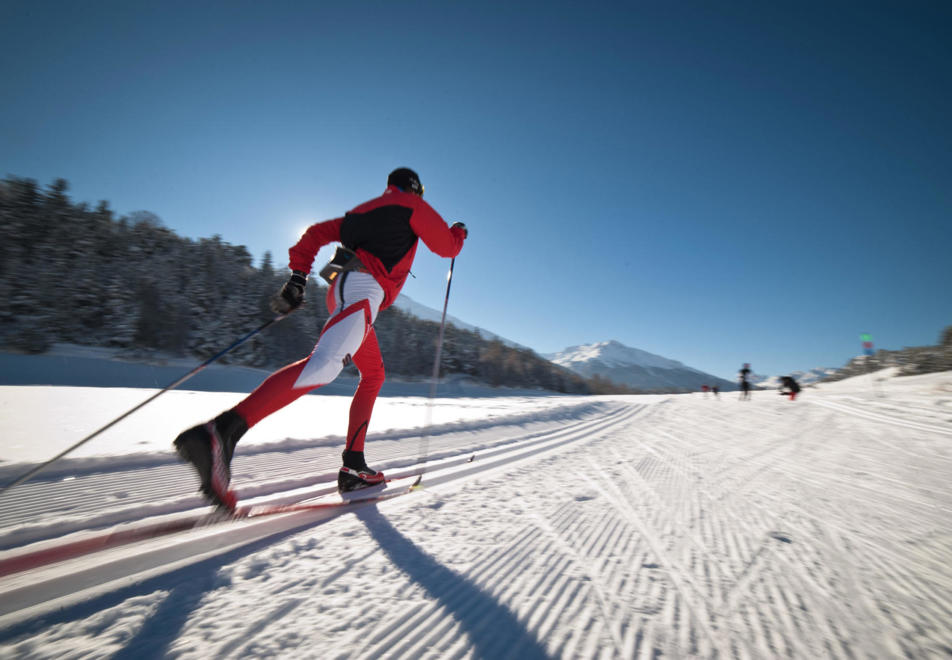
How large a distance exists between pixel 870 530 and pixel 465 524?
1874 millimetres

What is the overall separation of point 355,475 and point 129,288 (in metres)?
15.3

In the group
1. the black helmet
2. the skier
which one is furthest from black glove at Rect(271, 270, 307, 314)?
the black helmet

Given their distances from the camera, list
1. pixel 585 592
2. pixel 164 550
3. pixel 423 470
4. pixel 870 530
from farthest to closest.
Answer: pixel 423 470 < pixel 870 530 < pixel 164 550 < pixel 585 592

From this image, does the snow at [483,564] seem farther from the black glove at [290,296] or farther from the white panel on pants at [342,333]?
the black glove at [290,296]

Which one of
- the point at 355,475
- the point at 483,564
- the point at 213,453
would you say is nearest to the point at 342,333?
the point at 213,453

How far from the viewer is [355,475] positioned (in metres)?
1.93

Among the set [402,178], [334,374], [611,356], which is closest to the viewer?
[334,374]

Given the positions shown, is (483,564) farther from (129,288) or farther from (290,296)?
(129,288)

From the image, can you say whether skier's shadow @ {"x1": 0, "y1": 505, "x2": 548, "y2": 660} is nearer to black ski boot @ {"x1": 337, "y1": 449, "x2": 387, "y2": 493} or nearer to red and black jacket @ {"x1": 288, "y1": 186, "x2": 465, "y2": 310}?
black ski boot @ {"x1": 337, "y1": 449, "x2": 387, "y2": 493}

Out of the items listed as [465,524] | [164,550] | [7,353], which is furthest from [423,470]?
[7,353]

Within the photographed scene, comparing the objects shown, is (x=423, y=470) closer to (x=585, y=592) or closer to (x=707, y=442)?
(x=585, y=592)

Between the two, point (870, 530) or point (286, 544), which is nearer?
point (286, 544)

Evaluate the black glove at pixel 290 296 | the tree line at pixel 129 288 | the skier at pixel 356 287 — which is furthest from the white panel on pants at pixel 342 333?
the tree line at pixel 129 288

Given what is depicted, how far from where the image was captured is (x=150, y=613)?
2.81 ft
